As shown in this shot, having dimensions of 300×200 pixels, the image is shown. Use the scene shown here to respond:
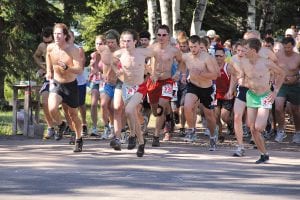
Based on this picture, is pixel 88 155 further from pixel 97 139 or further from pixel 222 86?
pixel 222 86

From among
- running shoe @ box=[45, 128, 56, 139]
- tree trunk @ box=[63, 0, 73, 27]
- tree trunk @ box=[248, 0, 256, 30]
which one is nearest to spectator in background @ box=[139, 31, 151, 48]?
running shoe @ box=[45, 128, 56, 139]

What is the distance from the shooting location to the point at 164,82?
13664mm

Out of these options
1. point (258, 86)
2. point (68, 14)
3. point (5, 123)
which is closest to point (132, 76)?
point (258, 86)

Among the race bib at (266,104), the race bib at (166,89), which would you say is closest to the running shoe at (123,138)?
the race bib at (166,89)

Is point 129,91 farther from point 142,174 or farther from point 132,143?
point 142,174

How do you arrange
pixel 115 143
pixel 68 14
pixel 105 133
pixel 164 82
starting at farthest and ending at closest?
pixel 68 14 < pixel 105 133 < pixel 164 82 < pixel 115 143

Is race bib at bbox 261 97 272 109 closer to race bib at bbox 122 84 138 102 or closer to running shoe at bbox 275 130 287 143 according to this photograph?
race bib at bbox 122 84 138 102

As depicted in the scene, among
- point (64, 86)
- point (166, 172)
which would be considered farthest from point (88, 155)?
point (166, 172)

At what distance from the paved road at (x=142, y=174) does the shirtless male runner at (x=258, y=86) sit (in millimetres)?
506

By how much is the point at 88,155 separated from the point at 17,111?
3.67 m

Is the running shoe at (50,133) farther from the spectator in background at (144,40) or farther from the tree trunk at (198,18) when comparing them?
the tree trunk at (198,18)

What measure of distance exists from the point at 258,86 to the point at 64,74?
3.16 meters

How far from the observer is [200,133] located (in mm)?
16266

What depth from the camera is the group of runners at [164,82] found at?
38.6 feet
